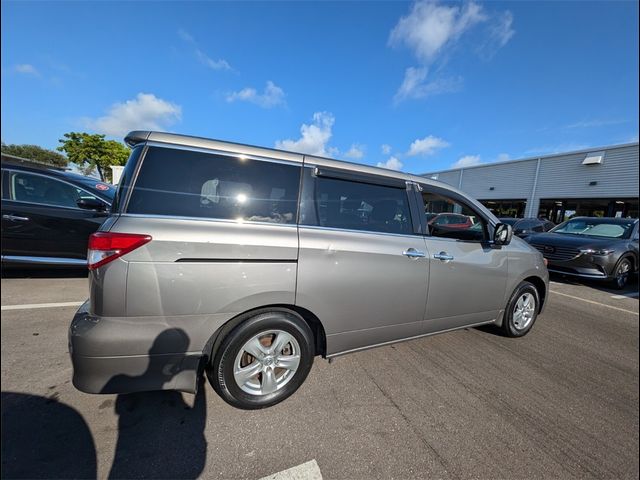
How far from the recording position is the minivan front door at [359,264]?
2.22 meters

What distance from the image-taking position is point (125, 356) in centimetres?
180

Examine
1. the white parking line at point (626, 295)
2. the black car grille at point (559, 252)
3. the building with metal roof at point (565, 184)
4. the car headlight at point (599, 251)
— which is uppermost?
the building with metal roof at point (565, 184)

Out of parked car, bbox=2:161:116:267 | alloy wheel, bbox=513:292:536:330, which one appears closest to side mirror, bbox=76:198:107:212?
parked car, bbox=2:161:116:267

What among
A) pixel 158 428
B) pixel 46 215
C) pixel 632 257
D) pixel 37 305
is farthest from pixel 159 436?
pixel 632 257

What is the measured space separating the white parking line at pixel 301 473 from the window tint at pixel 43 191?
5070mm

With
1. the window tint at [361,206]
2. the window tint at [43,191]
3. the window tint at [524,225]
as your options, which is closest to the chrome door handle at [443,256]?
the window tint at [361,206]

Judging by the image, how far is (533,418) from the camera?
224cm

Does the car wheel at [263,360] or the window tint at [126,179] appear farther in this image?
the car wheel at [263,360]

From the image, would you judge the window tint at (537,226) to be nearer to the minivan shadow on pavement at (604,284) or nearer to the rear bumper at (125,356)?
the minivan shadow on pavement at (604,284)

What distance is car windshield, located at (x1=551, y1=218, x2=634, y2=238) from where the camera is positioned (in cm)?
723

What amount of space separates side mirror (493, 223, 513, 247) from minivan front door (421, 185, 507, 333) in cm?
11

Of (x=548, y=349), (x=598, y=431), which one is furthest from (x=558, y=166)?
(x=598, y=431)

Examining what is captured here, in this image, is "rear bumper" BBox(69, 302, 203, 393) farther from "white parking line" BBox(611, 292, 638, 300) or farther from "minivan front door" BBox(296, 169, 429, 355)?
"white parking line" BBox(611, 292, 638, 300)

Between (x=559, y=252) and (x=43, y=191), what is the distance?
1064 cm
